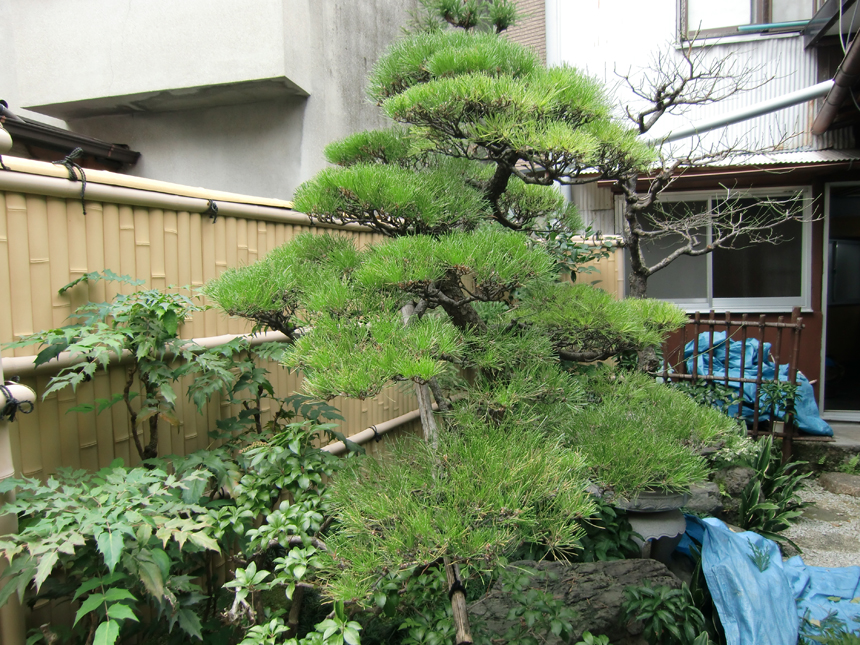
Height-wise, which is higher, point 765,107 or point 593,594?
point 765,107

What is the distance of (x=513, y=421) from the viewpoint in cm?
205

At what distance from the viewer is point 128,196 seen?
2178 millimetres

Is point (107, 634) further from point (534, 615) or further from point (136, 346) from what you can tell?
point (534, 615)

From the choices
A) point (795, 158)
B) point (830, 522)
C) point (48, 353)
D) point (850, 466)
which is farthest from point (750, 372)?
point (48, 353)

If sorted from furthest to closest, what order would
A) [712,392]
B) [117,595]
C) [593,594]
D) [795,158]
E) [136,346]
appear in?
[795,158] → [712,392] → [593,594] → [136,346] → [117,595]

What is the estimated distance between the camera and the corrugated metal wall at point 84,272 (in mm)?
1825

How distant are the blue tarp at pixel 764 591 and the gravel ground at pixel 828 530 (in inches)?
24.3

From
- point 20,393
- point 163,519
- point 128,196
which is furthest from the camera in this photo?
point 128,196

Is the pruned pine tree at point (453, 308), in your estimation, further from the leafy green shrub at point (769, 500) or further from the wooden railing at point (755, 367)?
the wooden railing at point (755, 367)

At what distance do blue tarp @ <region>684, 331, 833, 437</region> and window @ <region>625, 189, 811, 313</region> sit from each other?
31.9 inches

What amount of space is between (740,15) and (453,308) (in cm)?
559

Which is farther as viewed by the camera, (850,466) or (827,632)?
(850,466)

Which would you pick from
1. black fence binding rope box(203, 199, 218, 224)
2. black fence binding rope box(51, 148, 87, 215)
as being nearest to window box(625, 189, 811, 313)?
Result: black fence binding rope box(203, 199, 218, 224)

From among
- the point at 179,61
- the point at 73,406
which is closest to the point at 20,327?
the point at 73,406
